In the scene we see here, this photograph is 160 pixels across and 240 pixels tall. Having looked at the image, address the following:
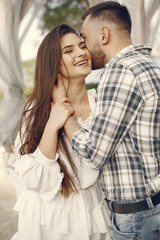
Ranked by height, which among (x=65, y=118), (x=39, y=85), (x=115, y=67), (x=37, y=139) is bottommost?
(x=37, y=139)

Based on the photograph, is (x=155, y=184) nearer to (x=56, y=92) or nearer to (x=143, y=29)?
(x=56, y=92)

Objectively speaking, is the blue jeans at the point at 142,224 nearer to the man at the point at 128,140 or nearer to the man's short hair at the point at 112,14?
the man at the point at 128,140

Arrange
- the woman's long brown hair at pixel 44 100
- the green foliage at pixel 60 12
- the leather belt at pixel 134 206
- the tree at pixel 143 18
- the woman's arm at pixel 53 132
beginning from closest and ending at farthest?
1. the leather belt at pixel 134 206
2. the woman's arm at pixel 53 132
3. the woman's long brown hair at pixel 44 100
4. the tree at pixel 143 18
5. the green foliage at pixel 60 12

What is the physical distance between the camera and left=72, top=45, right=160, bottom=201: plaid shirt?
102cm

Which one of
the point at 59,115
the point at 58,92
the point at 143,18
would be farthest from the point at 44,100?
the point at 143,18

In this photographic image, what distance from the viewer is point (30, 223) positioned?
1429 millimetres

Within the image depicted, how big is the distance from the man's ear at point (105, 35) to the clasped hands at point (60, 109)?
0.35 metres

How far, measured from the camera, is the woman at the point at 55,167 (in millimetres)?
1282

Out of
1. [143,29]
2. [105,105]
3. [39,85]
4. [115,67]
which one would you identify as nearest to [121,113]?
[105,105]

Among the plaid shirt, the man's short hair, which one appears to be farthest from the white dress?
the man's short hair

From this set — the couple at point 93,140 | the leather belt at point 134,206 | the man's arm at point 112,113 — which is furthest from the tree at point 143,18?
the leather belt at point 134,206

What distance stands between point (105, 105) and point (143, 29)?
78.2 inches

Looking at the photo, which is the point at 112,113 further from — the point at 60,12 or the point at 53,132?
the point at 60,12

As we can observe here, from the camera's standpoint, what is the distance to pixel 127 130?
1077 mm
